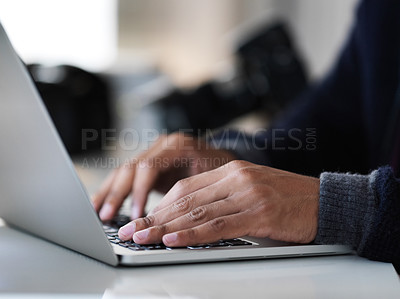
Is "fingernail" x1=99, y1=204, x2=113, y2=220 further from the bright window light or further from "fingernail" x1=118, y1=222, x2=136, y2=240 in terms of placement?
the bright window light

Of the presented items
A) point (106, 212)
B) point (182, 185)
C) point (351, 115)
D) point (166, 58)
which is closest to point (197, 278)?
point (182, 185)

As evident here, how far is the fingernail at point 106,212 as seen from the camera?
1.87 feet

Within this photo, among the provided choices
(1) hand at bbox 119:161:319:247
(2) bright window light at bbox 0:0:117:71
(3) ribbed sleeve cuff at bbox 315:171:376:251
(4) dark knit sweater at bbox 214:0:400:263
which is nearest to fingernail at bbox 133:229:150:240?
(1) hand at bbox 119:161:319:247

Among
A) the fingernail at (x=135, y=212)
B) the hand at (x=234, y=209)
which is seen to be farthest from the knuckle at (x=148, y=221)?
the fingernail at (x=135, y=212)

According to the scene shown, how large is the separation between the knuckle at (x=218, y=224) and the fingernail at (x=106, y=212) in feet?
0.56

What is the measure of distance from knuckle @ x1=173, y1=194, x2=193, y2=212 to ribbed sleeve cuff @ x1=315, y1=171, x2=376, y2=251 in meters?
0.11

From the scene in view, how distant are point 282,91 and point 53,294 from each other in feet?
4.47

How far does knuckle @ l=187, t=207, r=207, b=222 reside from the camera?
44cm

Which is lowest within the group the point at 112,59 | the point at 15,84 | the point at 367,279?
the point at 112,59

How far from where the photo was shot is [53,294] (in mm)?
340

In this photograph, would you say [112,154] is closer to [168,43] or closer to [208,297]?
[208,297]

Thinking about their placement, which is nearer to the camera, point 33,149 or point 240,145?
point 33,149

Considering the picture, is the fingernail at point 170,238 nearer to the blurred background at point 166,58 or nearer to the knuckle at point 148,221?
the knuckle at point 148,221

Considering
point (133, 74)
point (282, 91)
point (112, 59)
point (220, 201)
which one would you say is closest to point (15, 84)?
point (220, 201)
